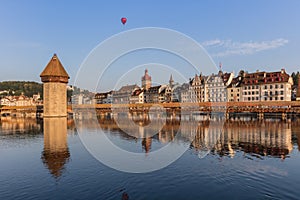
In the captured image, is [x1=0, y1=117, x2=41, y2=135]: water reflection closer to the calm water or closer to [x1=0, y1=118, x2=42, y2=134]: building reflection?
[x1=0, y1=118, x2=42, y2=134]: building reflection

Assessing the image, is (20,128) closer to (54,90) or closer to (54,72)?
(54,90)

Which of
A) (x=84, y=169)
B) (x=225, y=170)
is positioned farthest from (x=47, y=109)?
(x=225, y=170)

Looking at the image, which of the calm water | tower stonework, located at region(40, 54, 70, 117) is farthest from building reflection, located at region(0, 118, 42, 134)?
tower stonework, located at region(40, 54, 70, 117)

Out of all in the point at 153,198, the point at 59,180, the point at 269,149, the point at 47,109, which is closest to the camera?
the point at 153,198

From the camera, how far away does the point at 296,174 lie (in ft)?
41.7

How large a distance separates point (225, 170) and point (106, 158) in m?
8.62

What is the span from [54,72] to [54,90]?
5.31 meters

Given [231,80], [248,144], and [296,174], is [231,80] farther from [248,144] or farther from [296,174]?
[296,174]

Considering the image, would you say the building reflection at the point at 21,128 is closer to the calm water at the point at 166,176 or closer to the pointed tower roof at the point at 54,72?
Result: the calm water at the point at 166,176

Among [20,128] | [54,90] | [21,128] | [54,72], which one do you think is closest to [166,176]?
[21,128]

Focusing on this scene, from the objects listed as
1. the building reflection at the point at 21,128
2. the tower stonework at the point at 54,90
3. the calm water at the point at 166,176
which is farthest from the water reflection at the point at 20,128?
the tower stonework at the point at 54,90

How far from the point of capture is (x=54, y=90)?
66.1 metres

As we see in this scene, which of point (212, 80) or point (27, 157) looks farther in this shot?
point (212, 80)

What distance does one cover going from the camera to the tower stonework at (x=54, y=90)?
65.2 meters
